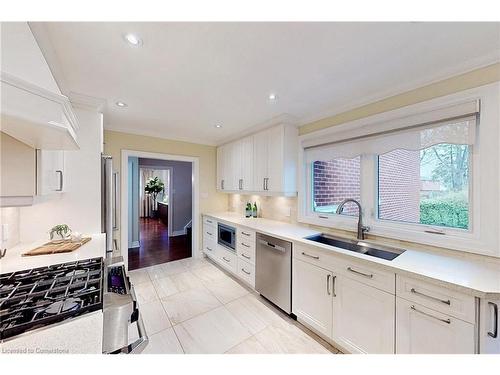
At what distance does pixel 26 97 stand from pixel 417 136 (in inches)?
98.9

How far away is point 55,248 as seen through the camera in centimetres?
159

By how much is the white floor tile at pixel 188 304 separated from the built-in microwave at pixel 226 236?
71 centimetres

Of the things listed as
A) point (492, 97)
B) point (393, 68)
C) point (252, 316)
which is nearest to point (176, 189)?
point (252, 316)

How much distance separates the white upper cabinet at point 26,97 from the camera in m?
0.65

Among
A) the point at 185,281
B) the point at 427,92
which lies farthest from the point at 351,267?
the point at 185,281

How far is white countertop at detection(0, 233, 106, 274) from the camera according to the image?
1301 mm

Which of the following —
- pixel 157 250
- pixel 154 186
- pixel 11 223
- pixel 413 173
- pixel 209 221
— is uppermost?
pixel 413 173

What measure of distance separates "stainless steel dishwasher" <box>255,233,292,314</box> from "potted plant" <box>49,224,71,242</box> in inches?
78.5

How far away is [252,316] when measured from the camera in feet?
7.08

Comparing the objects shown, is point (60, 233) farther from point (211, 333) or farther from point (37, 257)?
point (211, 333)

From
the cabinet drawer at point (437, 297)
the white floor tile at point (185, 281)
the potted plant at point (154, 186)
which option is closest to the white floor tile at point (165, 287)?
the white floor tile at point (185, 281)
